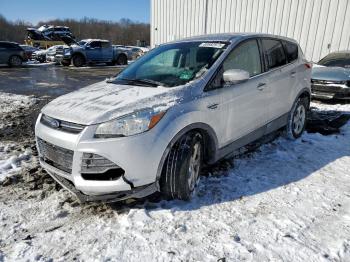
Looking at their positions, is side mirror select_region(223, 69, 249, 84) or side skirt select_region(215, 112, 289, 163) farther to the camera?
side skirt select_region(215, 112, 289, 163)

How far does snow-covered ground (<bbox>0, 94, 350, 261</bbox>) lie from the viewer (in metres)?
2.64

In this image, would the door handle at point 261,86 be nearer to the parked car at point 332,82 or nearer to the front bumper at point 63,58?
→ the parked car at point 332,82

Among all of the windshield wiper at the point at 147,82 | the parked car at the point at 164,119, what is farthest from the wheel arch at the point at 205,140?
the windshield wiper at the point at 147,82

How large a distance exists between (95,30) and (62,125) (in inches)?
3614

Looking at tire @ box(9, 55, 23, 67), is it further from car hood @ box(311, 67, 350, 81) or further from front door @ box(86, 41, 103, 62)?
car hood @ box(311, 67, 350, 81)

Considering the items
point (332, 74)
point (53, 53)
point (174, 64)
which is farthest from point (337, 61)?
point (53, 53)

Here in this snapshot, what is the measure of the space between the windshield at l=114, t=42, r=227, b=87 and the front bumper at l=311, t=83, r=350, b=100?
5.27m

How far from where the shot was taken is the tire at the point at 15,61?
2031cm

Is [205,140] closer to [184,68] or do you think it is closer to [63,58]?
[184,68]

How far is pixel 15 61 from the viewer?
2050cm

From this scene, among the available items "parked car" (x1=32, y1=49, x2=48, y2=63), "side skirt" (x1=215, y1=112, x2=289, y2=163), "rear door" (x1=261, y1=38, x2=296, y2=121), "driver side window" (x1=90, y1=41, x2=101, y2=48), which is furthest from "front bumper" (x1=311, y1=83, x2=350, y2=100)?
"parked car" (x1=32, y1=49, x2=48, y2=63)

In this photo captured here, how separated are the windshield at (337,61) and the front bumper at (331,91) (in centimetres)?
114

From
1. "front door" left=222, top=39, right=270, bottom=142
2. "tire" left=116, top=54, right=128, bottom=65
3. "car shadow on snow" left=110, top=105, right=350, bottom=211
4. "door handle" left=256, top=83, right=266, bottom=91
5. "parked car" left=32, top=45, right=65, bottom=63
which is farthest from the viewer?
"tire" left=116, top=54, right=128, bottom=65

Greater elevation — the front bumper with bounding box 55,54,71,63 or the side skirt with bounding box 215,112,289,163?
the side skirt with bounding box 215,112,289,163
